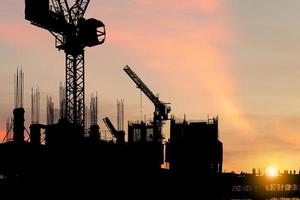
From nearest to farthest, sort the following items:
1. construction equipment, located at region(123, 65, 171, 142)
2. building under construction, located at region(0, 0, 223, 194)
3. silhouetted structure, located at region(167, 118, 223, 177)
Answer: building under construction, located at region(0, 0, 223, 194)
silhouetted structure, located at region(167, 118, 223, 177)
construction equipment, located at region(123, 65, 171, 142)

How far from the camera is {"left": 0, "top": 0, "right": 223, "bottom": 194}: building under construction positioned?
65.3 metres

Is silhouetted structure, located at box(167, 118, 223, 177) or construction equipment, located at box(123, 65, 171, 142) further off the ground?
construction equipment, located at box(123, 65, 171, 142)

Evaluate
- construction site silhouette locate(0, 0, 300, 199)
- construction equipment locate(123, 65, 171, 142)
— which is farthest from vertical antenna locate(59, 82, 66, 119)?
construction equipment locate(123, 65, 171, 142)

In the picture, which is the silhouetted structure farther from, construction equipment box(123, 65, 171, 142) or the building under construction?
construction equipment box(123, 65, 171, 142)

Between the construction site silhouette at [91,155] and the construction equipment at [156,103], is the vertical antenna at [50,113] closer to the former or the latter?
the construction site silhouette at [91,155]

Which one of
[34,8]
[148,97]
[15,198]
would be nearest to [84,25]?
[34,8]

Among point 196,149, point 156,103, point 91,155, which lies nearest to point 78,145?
point 91,155

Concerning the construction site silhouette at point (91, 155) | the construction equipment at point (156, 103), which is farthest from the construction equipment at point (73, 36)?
the construction equipment at point (156, 103)

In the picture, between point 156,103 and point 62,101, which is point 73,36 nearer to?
point 62,101

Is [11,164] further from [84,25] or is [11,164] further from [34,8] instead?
[84,25]

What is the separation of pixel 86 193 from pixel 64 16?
2682cm

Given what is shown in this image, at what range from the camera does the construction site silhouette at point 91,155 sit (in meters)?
65.6

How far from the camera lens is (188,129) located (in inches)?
4348

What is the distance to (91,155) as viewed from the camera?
74.3 meters
